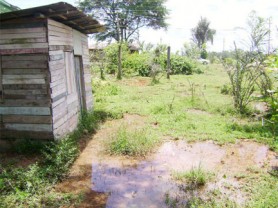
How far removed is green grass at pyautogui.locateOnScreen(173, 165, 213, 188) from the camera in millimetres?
4559

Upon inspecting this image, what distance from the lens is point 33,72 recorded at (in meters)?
5.66

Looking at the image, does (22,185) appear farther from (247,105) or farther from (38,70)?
(247,105)

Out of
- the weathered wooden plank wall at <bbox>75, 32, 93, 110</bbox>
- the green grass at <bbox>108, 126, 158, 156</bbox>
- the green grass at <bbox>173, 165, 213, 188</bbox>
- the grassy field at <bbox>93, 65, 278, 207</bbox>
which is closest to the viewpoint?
the grassy field at <bbox>93, 65, 278, 207</bbox>

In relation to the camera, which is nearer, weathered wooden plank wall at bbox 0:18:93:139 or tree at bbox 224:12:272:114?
weathered wooden plank wall at bbox 0:18:93:139

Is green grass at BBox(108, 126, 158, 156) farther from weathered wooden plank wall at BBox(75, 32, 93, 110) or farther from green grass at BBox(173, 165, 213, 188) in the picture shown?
weathered wooden plank wall at BBox(75, 32, 93, 110)

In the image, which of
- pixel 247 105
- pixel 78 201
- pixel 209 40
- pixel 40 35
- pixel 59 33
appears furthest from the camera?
pixel 209 40

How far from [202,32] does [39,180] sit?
2006 inches

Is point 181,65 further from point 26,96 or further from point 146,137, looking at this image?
point 26,96

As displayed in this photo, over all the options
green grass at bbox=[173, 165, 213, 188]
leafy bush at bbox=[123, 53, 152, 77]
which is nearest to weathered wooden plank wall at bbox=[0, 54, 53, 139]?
green grass at bbox=[173, 165, 213, 188]

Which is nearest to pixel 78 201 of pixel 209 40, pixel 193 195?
pixel 193 195

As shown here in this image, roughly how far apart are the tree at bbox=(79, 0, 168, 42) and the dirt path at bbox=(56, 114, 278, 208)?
1191 inches

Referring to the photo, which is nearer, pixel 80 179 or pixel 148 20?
pixel 80 179

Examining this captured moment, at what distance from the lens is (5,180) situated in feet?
14.1

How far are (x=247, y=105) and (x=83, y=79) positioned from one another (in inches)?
225
